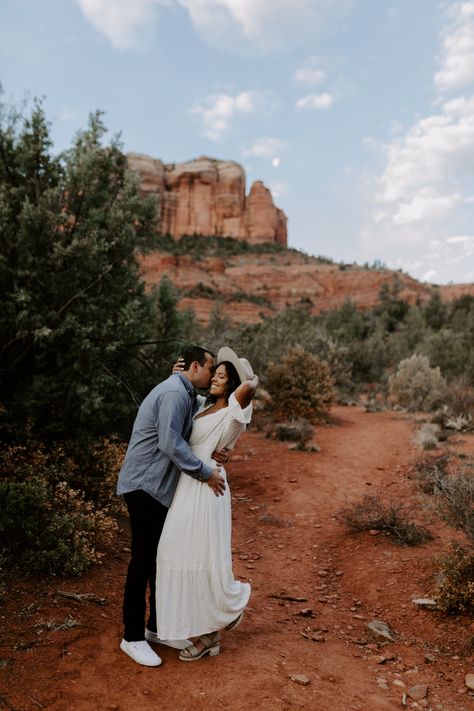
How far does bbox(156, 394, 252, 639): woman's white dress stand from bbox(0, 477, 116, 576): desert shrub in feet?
4.97

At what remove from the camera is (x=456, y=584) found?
4.16 m

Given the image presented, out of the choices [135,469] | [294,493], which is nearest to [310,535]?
[294,493]

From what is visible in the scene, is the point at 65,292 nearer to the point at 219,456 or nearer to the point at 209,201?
the point at 219,456

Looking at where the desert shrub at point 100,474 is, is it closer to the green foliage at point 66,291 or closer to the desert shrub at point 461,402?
the green foliage at point 66,291

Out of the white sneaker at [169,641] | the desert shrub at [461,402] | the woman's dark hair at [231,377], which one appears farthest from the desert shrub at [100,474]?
the desert shrub at [461,402]

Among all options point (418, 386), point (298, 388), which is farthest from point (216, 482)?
point (418, 386)

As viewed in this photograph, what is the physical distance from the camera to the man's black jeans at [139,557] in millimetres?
3283

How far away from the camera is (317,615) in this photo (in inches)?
174

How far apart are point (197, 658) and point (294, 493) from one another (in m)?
4.62

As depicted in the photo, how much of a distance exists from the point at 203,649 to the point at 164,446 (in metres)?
1.39

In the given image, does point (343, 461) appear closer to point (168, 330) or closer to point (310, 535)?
point (310, 535)

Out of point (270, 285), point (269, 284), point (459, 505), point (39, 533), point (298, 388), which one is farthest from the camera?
point (269, 284)

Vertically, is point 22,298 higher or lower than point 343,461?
higher

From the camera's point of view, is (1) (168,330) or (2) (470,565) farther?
(1) (168,330)
